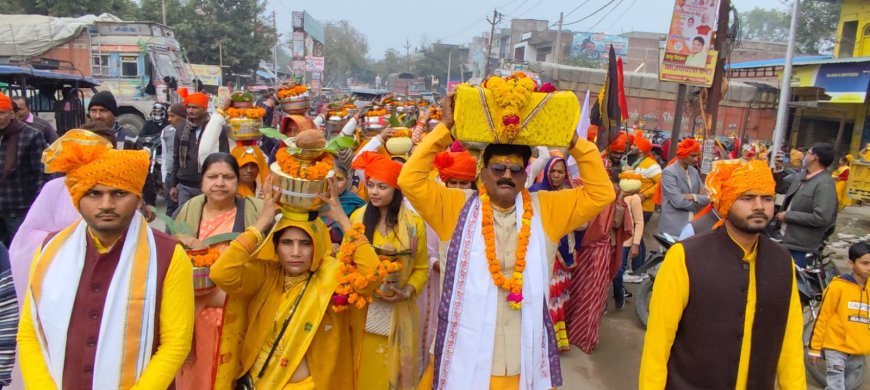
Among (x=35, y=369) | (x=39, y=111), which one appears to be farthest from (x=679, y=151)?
(x=39, y=111)

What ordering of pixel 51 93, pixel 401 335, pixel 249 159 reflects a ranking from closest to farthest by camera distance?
pixel 401 335, pixel 249 159, pixel 51 93

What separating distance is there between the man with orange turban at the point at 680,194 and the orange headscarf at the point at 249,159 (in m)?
4.31

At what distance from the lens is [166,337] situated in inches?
93.8

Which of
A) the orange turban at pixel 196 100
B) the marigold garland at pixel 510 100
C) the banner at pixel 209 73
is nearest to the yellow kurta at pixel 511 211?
the marigold garland at pixel 510 100

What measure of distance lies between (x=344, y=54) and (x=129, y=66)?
78828mm

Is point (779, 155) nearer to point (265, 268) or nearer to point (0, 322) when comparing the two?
point (265, 268)

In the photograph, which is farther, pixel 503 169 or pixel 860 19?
pixel 860 19

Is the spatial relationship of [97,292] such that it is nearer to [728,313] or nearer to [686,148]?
[728,313]

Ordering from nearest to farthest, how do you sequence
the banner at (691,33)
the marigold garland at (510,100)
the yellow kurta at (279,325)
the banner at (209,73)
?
the marigold garland at (510,100) → the yellow kurta at (279,325) → the banner at (691,33) → the banner at (209,73)

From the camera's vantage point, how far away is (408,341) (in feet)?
11.7

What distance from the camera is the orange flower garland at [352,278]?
297 centimetres

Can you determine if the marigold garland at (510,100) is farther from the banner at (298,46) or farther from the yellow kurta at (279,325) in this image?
the banner at (298,46)

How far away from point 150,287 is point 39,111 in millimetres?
13374

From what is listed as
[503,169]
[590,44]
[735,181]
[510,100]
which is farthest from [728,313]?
[590,44]
